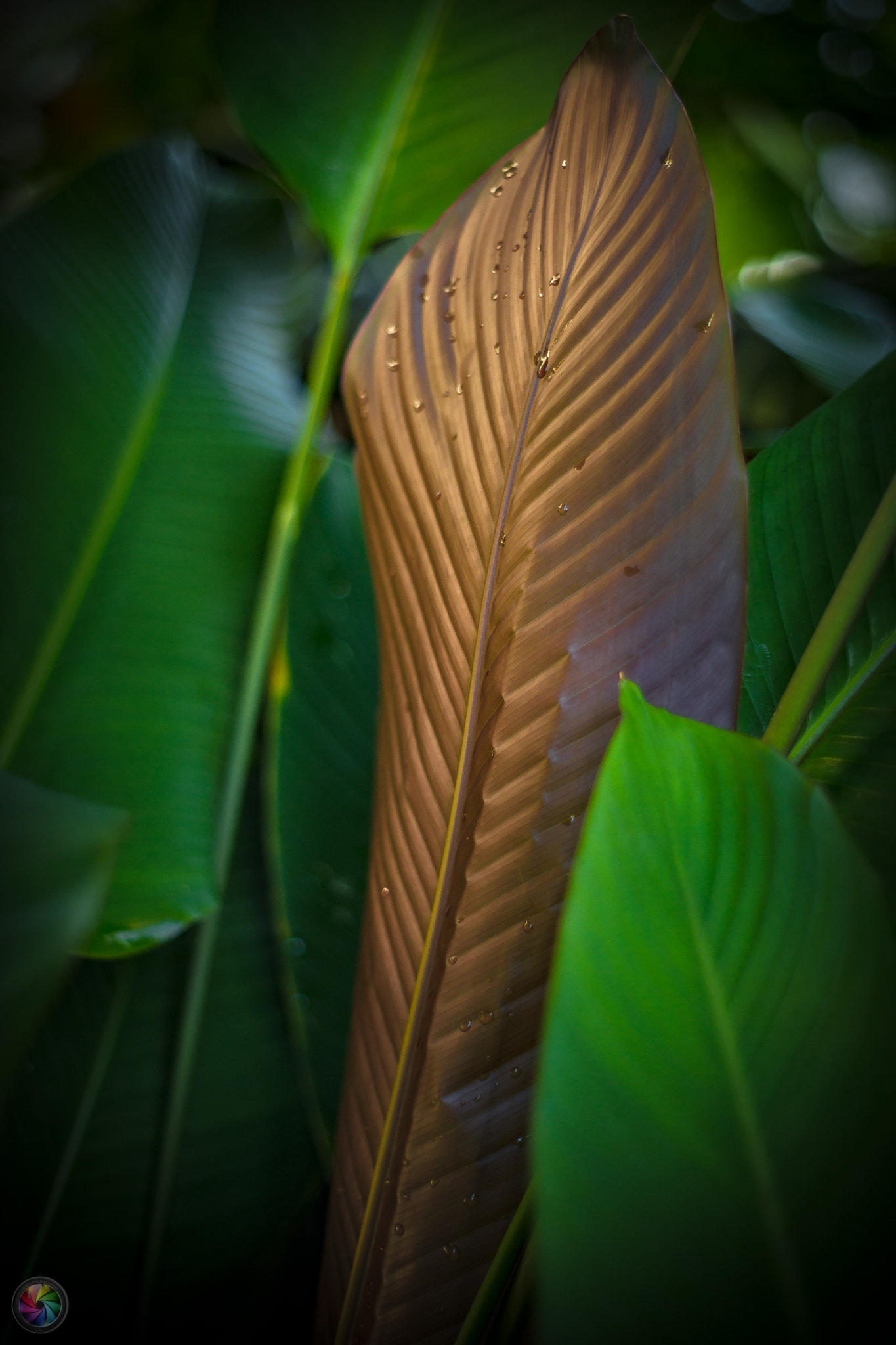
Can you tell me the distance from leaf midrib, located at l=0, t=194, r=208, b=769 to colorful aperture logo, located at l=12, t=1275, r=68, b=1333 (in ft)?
1.11

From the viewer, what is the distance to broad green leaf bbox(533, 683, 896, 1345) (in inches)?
7.3

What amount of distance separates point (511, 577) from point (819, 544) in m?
0.21

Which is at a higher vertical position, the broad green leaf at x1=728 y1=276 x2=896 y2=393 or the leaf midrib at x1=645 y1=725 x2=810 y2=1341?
the broad green leaf at x1=728 y1=276 x2=896 y2=393

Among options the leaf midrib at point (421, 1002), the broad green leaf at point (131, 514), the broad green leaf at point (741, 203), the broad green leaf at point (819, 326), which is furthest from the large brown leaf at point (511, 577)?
the broad green leaf at point (741, 203)

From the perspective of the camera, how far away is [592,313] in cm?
29

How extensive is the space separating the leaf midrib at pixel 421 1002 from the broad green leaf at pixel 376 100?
41 cm

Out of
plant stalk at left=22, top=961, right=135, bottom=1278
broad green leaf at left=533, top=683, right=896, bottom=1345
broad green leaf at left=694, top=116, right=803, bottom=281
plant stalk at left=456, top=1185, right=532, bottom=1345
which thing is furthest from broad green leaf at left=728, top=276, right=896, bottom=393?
plant stalk at left=22, top=961, right=135, bottom=1278

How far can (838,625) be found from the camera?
0.36m

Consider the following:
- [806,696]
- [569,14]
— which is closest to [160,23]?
[569,14]

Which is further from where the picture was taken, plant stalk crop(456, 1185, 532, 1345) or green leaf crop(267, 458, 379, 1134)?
green leaf crop(267, 458, 379, 1134)

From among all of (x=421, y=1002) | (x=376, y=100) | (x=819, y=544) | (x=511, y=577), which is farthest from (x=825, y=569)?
(x=376, y=100)

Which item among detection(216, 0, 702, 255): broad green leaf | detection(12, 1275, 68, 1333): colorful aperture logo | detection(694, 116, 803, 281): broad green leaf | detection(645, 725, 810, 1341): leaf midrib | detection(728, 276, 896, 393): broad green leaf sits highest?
detection(216, 0, 702, 255): broad green leaf

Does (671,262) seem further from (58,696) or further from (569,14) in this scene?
(58,696)

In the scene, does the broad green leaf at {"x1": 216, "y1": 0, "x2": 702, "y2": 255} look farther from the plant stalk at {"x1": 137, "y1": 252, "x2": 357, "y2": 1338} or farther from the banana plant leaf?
the banana plant leaf
